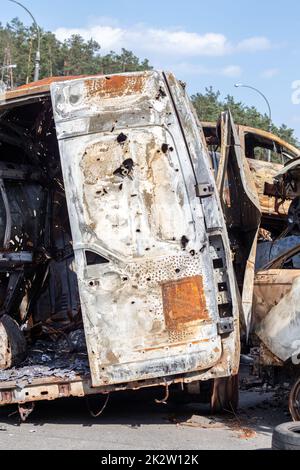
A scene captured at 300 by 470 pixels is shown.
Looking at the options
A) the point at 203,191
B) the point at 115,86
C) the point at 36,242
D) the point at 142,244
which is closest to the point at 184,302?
the point at 142,244

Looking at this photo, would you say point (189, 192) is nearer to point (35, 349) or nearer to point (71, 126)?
point (71, 126)

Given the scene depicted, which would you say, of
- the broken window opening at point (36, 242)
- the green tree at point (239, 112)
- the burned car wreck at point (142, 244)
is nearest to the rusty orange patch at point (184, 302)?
the burned car wreck at point (142, 244)

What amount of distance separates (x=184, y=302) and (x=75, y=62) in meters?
41.9

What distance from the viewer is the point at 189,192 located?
16.0 feet

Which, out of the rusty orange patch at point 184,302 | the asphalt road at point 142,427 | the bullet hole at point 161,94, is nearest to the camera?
the asphalt road at point 142,427

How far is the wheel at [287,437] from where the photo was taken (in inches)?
150

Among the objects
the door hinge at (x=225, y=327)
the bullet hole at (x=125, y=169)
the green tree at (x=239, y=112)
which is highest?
the green tree at (x=239, y=112)

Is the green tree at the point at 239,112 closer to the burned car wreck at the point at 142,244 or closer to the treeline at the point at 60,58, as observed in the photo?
the treeline at the point at 60,58

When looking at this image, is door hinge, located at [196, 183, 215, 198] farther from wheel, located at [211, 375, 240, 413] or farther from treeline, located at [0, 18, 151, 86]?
treeline, located at [0, 18, 151, 86]

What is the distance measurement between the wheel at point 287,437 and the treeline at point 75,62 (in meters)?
36.5

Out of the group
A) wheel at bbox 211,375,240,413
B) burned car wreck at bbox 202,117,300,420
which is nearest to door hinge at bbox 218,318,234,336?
burned car wreck at bbox 202,117,300,420

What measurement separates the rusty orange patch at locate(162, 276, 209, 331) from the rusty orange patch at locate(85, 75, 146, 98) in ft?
5.11
